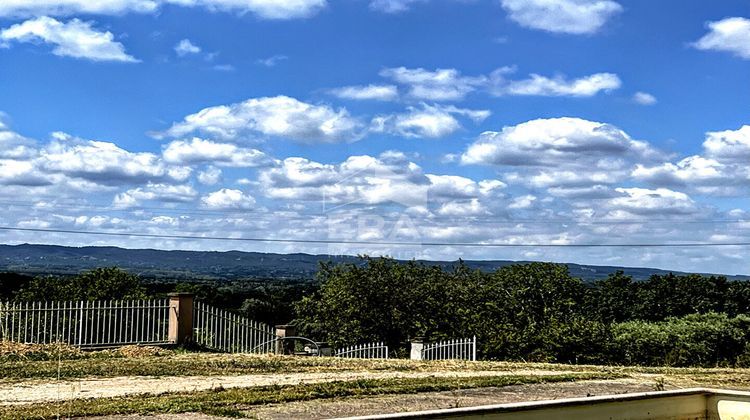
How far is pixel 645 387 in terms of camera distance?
13.2 metres

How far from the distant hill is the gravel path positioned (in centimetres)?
3570

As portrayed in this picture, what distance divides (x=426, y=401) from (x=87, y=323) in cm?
1321

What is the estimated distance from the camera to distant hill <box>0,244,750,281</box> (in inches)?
2251

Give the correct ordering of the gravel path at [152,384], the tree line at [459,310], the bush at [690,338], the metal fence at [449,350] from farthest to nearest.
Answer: the bush at [690,338] → the tree line at [459,310] → the metal fence at [449,350] → the gravel path at [152,384]

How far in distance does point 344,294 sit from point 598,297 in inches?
1045

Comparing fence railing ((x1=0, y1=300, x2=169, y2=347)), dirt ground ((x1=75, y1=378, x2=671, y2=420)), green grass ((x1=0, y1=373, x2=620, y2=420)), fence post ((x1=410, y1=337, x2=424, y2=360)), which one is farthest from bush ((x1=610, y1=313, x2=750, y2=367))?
green grass ((x1=0, y1=373, x2=620, y2=420))

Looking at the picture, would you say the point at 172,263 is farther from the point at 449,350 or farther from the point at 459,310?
the point at 449,350

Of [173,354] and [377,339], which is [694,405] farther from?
[377,339]

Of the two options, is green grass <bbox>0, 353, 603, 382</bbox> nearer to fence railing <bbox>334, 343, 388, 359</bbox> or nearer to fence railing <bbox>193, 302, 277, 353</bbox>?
fence railing <bbox>193, 302, 277, 353</bbox>

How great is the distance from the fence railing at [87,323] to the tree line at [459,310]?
7634mm

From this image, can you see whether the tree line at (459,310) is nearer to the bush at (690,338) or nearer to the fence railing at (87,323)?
the bush at (690,338)

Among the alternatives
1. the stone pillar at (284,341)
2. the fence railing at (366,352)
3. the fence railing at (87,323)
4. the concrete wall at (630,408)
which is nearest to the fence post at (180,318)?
the fence railing at (87,323)

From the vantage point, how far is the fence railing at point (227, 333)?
22625 mm

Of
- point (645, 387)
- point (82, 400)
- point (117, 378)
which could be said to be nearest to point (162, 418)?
point (82, 400)
